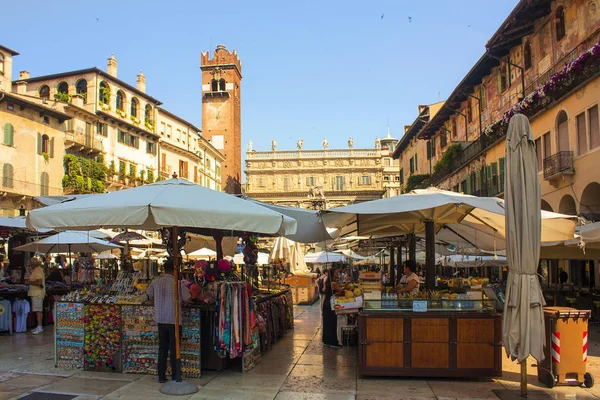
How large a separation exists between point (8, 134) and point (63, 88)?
10.5 meters

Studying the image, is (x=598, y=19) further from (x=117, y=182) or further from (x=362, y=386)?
(x=117, y=182)

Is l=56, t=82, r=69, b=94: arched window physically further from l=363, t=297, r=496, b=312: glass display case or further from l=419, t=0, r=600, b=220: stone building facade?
l=363, t=297, r=496, b=312: glass display case

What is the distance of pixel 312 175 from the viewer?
81.7 m

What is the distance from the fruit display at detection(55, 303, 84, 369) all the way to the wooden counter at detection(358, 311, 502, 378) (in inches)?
165

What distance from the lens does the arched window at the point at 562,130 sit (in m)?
18.8

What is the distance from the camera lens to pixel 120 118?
43.4 m

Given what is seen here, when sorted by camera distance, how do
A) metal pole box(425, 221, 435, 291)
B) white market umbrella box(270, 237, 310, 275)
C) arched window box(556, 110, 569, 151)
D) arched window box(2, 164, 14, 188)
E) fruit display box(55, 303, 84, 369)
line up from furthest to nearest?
arched window box(2, 164, 14, 188), white market umbrella box(270, 237, 310, 275), arched window box(556, 110, 569, 151), metal pole box(425, 221, 435, 291), fruit display box(55, 303, 84, 369)

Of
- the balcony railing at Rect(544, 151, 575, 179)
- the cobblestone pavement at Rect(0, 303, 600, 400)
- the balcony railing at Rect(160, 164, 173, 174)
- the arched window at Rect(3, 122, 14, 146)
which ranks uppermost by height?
the balcony railing at Rect(160, 164, 173, 174)

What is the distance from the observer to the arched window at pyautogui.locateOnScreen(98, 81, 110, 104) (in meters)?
41.0

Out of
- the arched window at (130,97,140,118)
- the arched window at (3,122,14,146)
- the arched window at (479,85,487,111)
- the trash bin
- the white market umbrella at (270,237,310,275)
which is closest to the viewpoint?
the trash bin

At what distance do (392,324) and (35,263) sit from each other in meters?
8.20

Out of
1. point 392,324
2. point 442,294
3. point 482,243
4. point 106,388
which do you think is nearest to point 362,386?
point 392,324

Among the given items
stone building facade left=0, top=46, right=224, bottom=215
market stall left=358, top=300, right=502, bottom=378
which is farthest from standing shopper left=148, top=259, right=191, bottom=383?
stone building facade left=0, top=46, right=224, bottom=215

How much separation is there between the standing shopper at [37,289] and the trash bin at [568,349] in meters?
10.1
